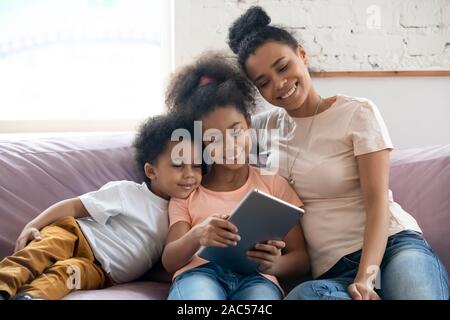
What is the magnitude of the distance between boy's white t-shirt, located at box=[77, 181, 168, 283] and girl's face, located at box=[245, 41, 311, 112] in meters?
0.39

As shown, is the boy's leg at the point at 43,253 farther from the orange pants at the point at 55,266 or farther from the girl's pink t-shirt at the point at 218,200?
the girl's pink t-shirt at the point at 218,200

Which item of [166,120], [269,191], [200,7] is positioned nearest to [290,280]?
[269,191]

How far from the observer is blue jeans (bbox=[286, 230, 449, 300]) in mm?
1023

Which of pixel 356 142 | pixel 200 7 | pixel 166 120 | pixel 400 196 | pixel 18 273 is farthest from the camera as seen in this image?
pixel 200 7

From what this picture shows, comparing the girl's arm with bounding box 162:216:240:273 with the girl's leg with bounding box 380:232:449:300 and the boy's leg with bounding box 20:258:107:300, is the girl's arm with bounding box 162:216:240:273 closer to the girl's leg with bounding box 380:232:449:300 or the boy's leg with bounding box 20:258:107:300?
the boy's leg with bounding box 20:258:107:300

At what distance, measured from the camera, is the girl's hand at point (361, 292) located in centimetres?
103

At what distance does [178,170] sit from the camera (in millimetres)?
1272

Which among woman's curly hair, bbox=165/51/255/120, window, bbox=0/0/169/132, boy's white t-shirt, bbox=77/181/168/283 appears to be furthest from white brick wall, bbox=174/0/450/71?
boy's white t-shirt, bbox=77/181/168/283

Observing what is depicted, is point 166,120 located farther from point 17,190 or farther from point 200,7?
point 200,7

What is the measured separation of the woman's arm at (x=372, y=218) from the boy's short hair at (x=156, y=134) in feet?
1.38

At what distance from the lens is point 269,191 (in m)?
1.27

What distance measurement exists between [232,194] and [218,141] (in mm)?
128

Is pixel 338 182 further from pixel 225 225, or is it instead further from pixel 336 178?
pixel 225 225

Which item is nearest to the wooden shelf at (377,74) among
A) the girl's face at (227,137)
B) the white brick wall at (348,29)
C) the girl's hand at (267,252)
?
the white brick wall at (348,29)
